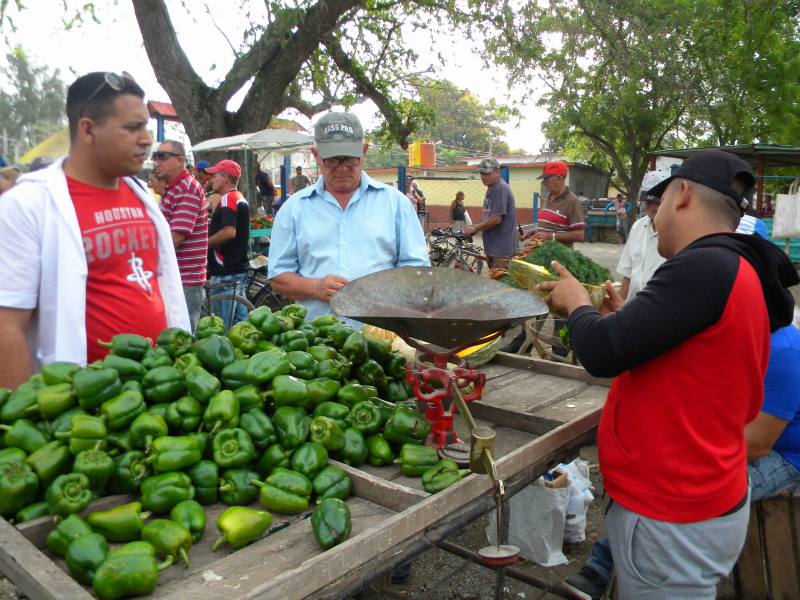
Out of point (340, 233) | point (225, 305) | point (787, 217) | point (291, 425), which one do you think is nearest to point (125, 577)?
point (291, 425)

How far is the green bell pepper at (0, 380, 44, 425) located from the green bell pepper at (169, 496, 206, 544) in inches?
22.7

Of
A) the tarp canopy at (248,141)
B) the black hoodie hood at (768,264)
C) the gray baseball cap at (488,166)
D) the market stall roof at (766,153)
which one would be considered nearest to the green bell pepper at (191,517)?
the black hoodie hood at (768,264)

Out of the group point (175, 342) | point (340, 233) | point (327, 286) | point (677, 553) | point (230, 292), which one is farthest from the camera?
point (230, 292)

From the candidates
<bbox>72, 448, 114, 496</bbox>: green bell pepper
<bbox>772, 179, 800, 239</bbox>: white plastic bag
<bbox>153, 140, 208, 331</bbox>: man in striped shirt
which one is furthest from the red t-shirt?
<bbox>772, 179, 800, 239</bbox>: white plastic bag

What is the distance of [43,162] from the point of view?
300 inches

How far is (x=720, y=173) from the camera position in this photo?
184cm

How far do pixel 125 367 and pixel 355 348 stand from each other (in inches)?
32.6

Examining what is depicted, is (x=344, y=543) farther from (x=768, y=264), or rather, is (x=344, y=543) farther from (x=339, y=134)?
(x=339, y=134)

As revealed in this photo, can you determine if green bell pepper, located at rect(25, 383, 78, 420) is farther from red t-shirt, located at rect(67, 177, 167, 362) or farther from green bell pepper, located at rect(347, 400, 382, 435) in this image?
green bell pepper, located at rect(347, 400, 382, 435)

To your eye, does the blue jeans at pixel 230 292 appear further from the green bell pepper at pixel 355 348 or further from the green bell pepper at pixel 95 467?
the green bell pepper at pixel 95 467

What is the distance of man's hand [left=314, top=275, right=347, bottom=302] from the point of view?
3.01m

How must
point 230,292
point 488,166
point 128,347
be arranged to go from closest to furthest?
point 128,347 → point 230,292 → point 488,166

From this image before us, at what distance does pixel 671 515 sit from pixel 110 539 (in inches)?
62.5

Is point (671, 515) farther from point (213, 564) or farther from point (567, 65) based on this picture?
point (567, 65)
